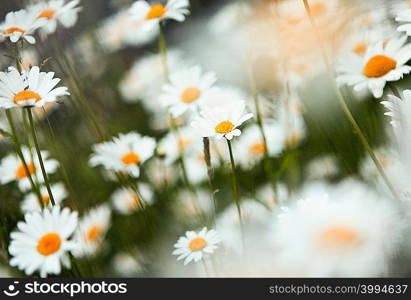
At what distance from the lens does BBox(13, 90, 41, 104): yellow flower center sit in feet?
1.69

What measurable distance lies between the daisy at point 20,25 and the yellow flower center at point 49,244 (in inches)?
7.6

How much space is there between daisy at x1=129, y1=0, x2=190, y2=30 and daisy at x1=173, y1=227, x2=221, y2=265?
0.25 meters

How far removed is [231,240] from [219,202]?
19 centimetres

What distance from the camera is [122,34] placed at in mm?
1297

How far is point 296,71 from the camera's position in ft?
2.54

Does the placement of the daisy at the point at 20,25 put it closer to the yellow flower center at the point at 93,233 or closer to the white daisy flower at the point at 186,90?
the white daisy flower at the point at 186,90

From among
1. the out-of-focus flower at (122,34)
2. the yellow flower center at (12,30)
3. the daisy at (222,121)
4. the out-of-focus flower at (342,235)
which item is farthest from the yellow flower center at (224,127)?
the out-of-focus flower at (122,34)

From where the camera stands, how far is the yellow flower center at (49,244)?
0.47 m

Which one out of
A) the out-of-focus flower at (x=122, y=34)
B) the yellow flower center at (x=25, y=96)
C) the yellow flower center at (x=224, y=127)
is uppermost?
the out-of-focus flower at (x=122, y=34)

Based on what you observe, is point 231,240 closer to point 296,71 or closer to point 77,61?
point 296,71

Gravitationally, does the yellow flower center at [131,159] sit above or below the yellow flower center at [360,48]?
below

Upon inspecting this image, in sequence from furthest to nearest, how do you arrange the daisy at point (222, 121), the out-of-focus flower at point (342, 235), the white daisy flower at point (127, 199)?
the white daisy flower at point (127, 199), the daisy at point (222, 121), the out-of-focus flower at point (342, 235)

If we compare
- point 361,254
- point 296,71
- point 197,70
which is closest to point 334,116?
point 296,71

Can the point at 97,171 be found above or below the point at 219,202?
above
